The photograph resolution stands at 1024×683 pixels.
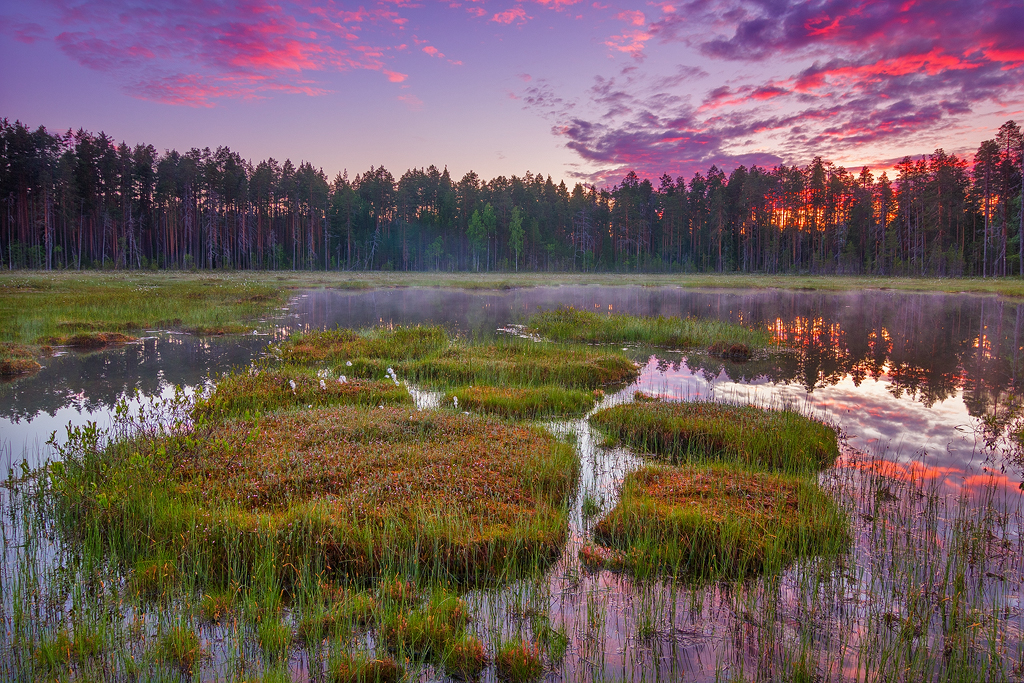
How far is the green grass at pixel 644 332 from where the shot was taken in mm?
23422

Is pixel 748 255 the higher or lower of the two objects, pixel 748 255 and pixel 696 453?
the higher

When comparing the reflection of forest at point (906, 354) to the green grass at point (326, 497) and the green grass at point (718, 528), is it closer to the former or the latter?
the green grass at point (718, 528)

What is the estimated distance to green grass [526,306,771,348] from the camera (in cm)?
2342

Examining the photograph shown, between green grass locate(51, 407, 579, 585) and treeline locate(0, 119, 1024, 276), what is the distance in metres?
81.8

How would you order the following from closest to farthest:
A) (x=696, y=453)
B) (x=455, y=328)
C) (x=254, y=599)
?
(x=254, y=599)
(x=696, y=453)
(x=455, y=328)

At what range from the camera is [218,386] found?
12297 mm

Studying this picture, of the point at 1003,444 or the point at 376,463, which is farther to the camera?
the point at 1003,444

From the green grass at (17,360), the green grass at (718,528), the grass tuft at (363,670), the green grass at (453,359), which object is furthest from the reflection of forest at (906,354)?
the green grass at (17,360)

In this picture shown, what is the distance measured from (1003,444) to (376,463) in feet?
40.3

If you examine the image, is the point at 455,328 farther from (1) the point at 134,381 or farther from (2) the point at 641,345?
(1) the point at 134,381

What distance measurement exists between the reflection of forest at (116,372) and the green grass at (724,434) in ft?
40.6

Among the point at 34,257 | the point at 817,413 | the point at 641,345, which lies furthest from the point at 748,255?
the point at 34,257

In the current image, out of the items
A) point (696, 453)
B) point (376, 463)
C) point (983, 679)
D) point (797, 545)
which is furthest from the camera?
point (696, 453)

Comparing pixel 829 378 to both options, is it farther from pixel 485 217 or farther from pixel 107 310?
pixel 485 217
